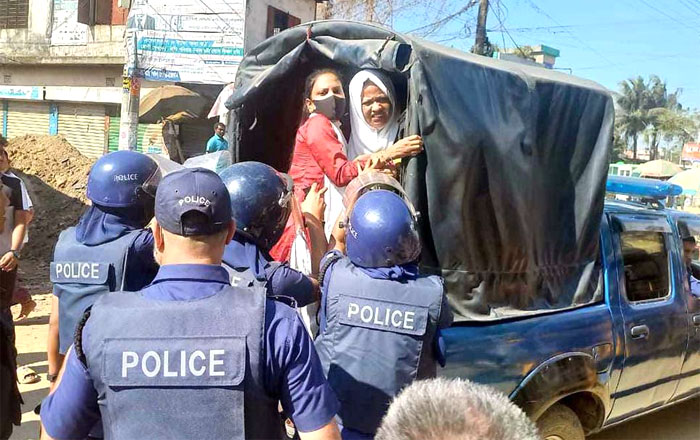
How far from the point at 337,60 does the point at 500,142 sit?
921 millimetres

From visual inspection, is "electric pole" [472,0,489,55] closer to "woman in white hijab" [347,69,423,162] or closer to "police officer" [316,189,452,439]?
"woman in white hijab" [347,69,423,162]

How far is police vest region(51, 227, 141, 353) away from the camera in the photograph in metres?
2.52

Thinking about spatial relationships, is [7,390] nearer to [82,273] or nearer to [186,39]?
[82,273]

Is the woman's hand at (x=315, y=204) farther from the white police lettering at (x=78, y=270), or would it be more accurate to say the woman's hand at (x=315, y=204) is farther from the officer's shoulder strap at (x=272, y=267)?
the white police lettering at (x=78, y=270)

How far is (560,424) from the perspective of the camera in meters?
3.23

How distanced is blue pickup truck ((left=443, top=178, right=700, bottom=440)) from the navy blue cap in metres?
1.39

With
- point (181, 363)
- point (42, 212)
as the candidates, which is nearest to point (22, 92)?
point (42, 212)

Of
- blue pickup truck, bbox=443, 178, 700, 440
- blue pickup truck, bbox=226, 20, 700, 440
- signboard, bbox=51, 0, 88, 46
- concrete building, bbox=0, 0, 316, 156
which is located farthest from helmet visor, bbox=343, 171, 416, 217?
signboard, bbox=51, 0, 88, 46

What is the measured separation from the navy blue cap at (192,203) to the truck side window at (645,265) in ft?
9.15

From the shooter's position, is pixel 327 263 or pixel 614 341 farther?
pixel 614 341

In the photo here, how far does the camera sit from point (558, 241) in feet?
10.7

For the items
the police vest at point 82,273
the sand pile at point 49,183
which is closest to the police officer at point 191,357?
the police vest at point 82,273

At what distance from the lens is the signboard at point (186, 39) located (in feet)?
48.0

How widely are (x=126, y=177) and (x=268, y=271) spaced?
2.66 ft
